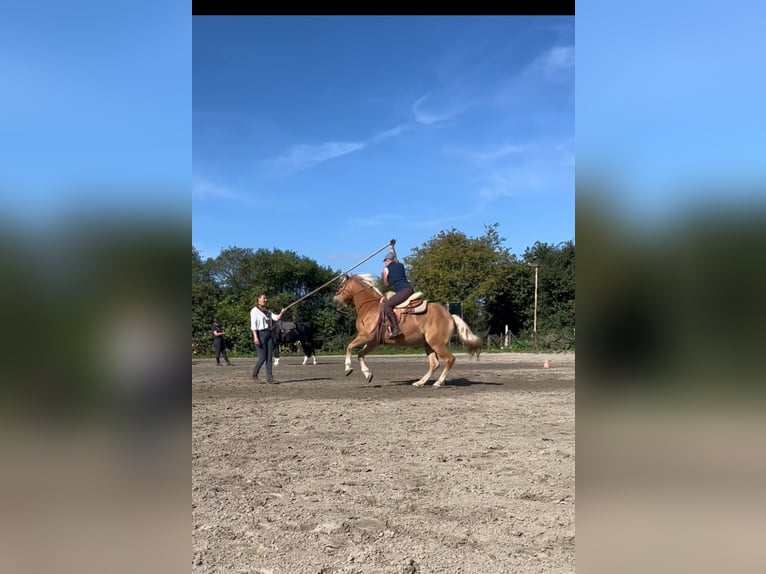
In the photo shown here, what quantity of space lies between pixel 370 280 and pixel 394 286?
746 mm

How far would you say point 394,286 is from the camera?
1056 centimetres

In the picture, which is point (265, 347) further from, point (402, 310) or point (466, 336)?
point (466, 336)

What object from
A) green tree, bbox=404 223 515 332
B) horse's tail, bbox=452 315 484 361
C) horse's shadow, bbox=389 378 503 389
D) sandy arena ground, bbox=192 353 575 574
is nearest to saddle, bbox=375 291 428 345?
horse's tail, bbox=452 315 484 361

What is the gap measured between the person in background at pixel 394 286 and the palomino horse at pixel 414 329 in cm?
18

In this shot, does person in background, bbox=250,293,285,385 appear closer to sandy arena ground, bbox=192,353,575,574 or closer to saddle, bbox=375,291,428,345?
saddle, bbox=375,291,428,345

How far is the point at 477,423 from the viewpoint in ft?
20.9

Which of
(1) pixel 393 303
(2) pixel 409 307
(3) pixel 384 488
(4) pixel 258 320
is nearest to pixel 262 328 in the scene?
(4) pixel 258 320

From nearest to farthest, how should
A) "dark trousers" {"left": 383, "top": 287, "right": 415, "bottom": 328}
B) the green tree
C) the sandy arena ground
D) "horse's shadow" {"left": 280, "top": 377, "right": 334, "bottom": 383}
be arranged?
the sandy arena ground → "dark trousers" {"left": 383, "top": 287, "right": 415, "bottom": 328} → "horse's shadow" {"left": 280, "top": 377, "right": 334, "bottom": 383} → the green tree

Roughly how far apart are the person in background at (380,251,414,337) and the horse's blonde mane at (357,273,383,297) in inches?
17.0

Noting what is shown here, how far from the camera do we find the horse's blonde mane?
11.1 meters

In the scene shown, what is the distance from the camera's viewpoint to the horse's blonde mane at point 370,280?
1105 centimetres

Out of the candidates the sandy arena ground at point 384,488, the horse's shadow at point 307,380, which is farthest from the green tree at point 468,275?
the sandy arena ground at point 384,488
